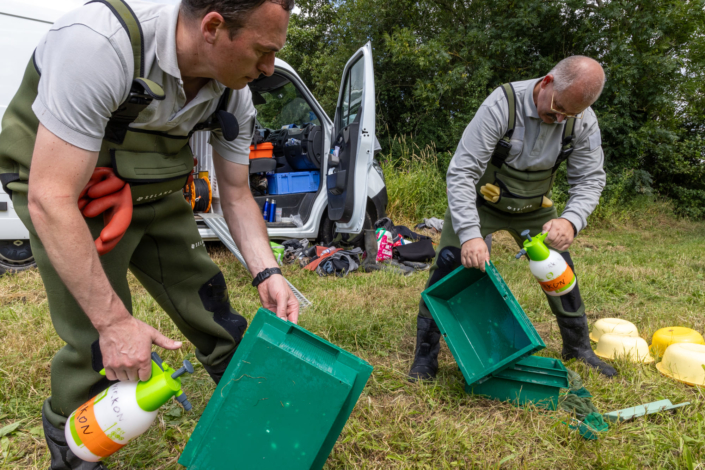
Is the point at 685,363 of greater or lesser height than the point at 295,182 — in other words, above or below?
above

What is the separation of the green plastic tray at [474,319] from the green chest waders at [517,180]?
0.46 metres

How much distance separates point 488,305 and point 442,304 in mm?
265

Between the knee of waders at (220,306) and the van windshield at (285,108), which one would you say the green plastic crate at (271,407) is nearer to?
the knee of waders at (220,306)

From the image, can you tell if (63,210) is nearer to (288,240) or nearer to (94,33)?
(94,33)

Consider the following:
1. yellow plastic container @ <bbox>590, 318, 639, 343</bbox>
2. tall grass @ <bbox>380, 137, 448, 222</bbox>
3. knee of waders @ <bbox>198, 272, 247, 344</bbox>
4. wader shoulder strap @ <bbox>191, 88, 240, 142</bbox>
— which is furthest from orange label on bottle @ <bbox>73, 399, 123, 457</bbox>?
tall grass @ <bbox>380, 137, 448, 222</bbox>

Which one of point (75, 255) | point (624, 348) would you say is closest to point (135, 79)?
point (75, 255)

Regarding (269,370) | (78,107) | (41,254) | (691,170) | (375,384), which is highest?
(78,107)

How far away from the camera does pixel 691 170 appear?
1126 cm

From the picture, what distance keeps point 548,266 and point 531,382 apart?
60 cm

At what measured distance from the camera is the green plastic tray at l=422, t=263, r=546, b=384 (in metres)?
2.42

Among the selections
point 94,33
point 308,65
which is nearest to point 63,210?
point 94,33

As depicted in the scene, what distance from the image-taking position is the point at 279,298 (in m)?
1.72

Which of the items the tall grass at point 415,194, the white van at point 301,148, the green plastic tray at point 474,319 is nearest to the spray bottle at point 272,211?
the white van at point 301,148

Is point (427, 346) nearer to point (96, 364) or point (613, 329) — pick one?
point (613, 329)
